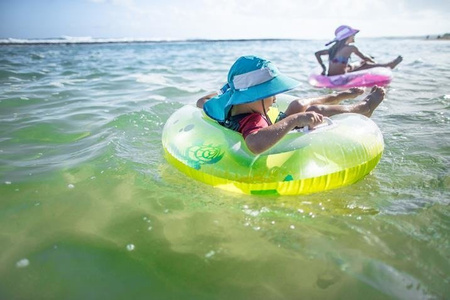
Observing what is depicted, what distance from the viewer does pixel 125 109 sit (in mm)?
5398

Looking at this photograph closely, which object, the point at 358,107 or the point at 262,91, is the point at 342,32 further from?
the point at 262,91

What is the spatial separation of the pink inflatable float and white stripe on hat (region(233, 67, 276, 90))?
488cm

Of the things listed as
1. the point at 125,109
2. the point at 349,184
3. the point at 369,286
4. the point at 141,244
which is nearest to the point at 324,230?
the point at 369,286

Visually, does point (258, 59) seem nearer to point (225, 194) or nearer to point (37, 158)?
point (225, 194)

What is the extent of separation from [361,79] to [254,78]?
5135 mm

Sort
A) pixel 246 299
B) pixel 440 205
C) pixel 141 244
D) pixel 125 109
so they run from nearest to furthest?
pixel 246 299 → pixel 141 244 → pixel 440 205 → pixel 125 109

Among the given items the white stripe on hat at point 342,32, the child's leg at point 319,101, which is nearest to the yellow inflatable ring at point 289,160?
the child's leg at point 319,101

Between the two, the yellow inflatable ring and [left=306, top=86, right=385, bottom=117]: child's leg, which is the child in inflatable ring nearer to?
the yellow inflatable ring

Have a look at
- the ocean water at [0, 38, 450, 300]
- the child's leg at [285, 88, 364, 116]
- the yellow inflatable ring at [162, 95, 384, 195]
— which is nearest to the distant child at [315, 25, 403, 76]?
the ocean water at [0, 38, 450, 300]

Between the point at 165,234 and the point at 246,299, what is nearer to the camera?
the point at 246,299

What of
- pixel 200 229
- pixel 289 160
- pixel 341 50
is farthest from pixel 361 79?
pixel 200 229

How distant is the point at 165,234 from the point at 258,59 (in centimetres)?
142

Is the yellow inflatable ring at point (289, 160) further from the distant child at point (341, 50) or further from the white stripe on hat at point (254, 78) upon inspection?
the distant child at point (341, 50)

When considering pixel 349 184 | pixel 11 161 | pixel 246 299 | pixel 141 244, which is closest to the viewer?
pixel 246 299
